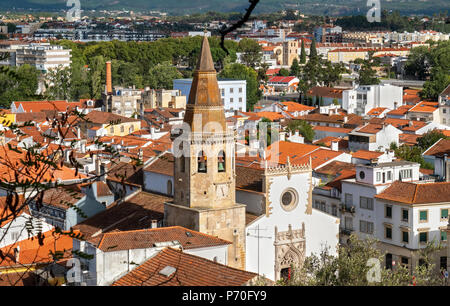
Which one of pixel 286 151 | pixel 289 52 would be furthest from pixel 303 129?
pixel 289 52

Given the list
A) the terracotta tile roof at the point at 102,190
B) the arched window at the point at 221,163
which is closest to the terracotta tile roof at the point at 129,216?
the terracotta tile roof at the point at 102,190

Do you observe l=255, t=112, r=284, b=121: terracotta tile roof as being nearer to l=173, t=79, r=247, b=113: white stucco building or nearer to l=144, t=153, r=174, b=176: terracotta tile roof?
l=173, t=79, r=247, b=113: white stucco building

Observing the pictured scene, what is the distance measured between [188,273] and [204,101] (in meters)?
6.34

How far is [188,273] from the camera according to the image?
44.0 feet

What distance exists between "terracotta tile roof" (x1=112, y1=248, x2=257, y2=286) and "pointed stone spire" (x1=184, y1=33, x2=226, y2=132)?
4.20 meters

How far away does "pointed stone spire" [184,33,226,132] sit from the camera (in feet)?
62.2

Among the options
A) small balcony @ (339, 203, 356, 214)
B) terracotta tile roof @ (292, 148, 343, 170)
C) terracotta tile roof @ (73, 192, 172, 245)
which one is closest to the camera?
terracotta tile roof @ (73, 192, 172, 245)

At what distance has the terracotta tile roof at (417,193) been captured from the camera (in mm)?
23578

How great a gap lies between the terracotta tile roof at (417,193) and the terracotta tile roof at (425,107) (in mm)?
31531

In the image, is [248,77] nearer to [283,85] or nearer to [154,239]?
[283,85]

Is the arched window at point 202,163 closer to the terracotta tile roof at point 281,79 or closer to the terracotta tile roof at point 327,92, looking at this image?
the terracotta tile roof at point 327,92

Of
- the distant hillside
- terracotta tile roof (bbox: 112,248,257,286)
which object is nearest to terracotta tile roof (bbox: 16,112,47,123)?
terracotta tile roof (bbox: 112,248,257,286)
